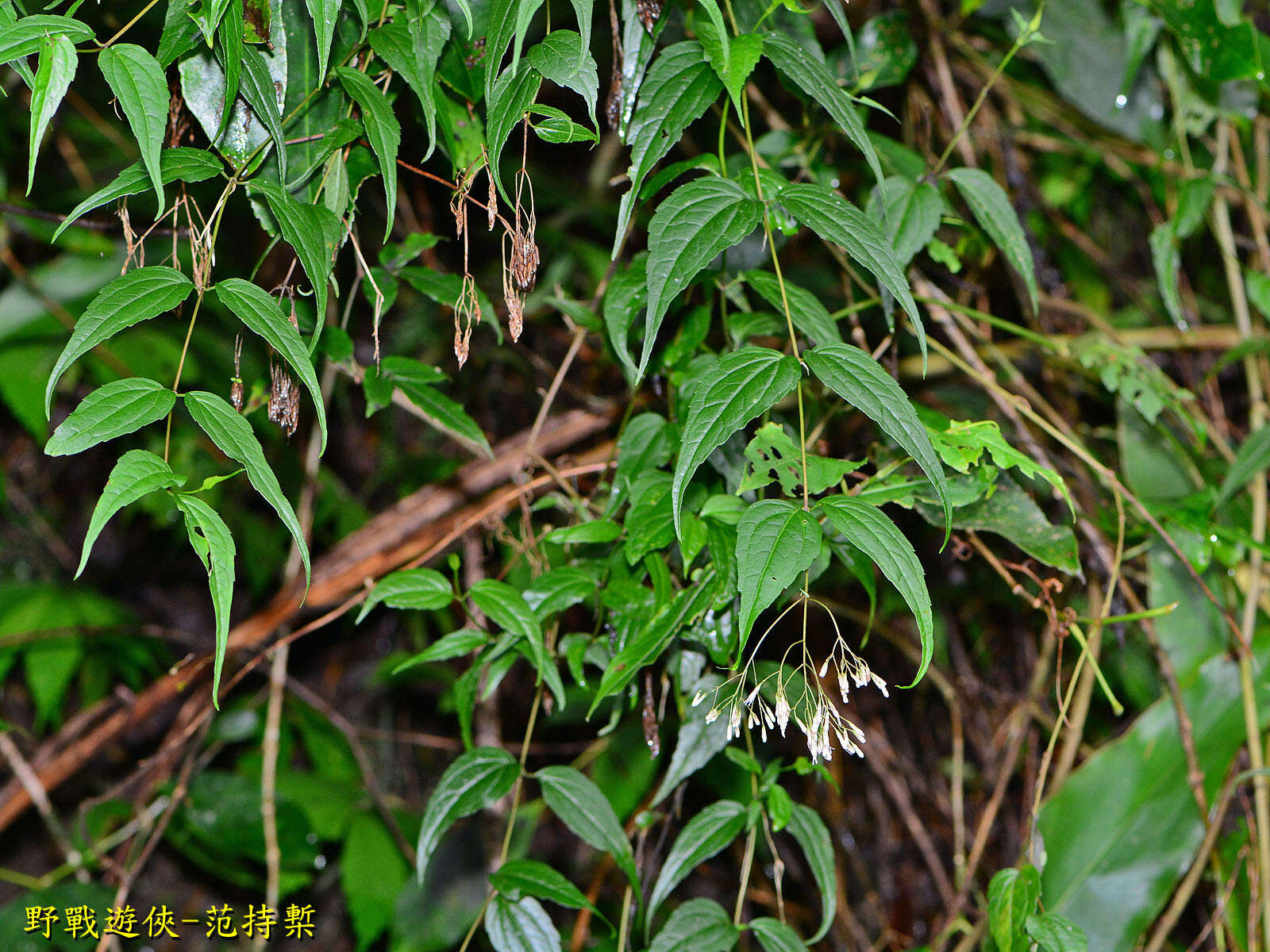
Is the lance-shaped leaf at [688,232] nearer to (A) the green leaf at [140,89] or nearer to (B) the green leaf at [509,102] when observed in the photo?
(B) the green leaf at [509,102]

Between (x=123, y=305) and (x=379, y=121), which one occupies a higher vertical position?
(x=379, y=121)

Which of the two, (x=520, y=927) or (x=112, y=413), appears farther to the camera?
(x=520, y=927)

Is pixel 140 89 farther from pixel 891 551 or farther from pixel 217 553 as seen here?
pixel 891 551

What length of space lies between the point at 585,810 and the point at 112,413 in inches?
20.3

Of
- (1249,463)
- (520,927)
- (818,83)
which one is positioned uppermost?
(818,83)

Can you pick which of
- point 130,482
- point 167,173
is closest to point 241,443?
point 130,482

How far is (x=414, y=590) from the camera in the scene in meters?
0.85

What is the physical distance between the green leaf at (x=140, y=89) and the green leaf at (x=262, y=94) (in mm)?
65

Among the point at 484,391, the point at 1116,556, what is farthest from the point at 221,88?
the point at 1116,556

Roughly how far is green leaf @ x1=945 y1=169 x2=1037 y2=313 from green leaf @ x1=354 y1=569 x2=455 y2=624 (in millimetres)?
623

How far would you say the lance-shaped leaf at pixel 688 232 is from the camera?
0.60 m

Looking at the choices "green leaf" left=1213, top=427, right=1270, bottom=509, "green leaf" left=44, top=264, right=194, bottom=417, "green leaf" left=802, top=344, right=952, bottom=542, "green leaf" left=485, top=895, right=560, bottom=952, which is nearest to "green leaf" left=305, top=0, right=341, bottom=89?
"green leaf" left=44, top=264, right=194, bottom=417

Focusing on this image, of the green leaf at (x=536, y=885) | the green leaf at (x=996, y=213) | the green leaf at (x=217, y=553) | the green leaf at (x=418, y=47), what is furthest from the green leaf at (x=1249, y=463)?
the green leaf at (x=217, y=553)

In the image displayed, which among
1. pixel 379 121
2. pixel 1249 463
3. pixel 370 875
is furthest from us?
pixel 370 875
